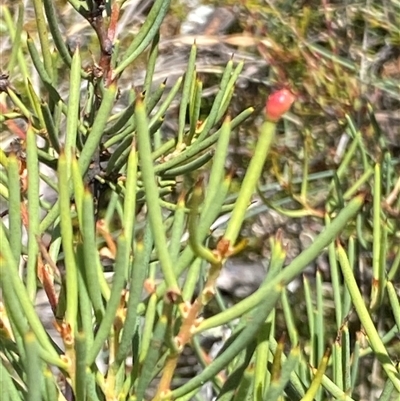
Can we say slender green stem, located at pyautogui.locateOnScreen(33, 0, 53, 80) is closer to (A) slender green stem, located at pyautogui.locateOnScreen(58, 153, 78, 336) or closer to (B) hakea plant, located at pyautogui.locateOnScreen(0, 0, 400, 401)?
(B) hakea plant, located at pyautogui.locateOnScreen(0, 0, 400, 401)

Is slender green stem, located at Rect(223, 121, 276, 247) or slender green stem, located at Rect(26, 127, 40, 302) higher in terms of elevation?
slender green stem, located at Rect(223, 121, 276, 247)

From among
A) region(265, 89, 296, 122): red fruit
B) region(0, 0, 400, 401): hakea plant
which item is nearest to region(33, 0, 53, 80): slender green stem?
region(0, 0, 400, 401): hakea plant

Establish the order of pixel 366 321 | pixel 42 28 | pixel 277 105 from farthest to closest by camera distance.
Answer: pixel 42 28
pixel 366 321
pixel 277 105

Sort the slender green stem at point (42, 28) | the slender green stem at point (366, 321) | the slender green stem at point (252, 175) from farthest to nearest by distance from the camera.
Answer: the slender green stem at point (42, 28) < the slender green stem at point (366, 321) < the slender green stem at point (252, 175)

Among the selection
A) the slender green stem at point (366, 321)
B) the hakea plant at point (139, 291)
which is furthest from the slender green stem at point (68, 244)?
the slender green stem at point (366, 321)

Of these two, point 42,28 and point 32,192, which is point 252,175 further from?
point 42,28

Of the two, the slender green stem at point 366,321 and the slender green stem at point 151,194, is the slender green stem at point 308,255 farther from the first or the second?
the slender green stem at point 366,321

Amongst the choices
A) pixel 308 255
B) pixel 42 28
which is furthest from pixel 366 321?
pixel 42 28

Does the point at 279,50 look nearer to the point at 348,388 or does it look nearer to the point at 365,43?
the point at 365,43
